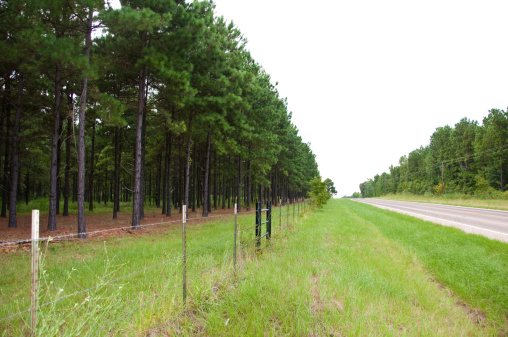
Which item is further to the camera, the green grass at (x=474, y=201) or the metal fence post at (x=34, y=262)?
the green grass at (x=474, y=201)

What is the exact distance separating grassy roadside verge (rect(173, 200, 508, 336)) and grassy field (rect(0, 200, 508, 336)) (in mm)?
19

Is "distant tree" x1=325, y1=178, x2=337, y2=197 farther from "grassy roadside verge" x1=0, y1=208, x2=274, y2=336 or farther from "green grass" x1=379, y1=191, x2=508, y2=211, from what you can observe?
"grassy roadside verge" x1=0, y1=208, x2=274, y2=336

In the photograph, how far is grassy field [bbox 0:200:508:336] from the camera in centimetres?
332

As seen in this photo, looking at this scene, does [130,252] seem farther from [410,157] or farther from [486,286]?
[410,157]

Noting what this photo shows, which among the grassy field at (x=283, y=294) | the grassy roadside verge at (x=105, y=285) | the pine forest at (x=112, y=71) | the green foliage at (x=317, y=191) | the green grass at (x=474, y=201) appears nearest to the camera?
the grassy roadside verge at (x=105, y=285)

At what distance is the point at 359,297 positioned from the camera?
4.09 m

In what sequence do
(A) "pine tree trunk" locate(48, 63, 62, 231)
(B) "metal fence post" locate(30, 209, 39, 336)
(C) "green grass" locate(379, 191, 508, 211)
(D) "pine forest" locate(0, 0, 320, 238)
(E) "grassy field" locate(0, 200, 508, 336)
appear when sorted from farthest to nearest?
(C) "green grass" locate(379, 191, 508, 211), (A) "pine tree trunk" locate(48, 63, 62, 231), (D) "pine forest" locate(0, 0, 320, 238), (E) "grassy field" locate(0, 200, 508, 336), (B) "metal fence post" locate(30, 209, 39, 336)

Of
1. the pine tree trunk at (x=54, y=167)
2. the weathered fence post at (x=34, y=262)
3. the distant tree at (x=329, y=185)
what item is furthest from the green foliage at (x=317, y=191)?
the weathered fence post at (x=34, y=262)

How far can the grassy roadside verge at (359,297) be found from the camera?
3401mm

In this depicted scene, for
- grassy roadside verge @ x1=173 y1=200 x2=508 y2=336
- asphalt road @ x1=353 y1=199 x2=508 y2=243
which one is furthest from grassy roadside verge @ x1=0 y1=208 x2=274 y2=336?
asphalt road @ x1=353 y1=199 x2=508 y2=243

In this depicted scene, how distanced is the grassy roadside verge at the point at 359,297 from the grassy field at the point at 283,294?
19 mm

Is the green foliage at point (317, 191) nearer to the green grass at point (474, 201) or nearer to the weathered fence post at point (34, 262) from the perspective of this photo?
the green grass at point (474, 201)

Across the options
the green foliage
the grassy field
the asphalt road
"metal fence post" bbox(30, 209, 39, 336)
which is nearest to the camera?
"metal fence post" bbox(30, 209, 39, 336)

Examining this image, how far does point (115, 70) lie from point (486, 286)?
15.2m
